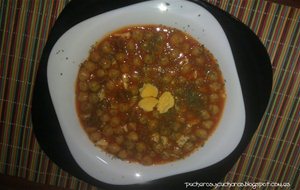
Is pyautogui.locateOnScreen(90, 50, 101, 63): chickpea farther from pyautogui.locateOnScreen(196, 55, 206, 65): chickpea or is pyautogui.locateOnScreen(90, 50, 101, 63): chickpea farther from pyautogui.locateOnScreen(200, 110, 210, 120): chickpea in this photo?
pyautogui.locateOnScreen(200, 110, 210, 120): chickpea

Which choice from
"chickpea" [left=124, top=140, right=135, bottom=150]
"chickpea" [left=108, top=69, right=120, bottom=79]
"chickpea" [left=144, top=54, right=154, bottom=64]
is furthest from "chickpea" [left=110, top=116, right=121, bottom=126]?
"chickpea" [left=144, top=54, right=154, bottom=64]

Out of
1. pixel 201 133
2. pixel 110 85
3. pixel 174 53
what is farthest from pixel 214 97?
pixel 110 85

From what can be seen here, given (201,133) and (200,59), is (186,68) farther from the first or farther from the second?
(201,133)

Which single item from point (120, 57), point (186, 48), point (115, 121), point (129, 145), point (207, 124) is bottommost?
point (129, 145)

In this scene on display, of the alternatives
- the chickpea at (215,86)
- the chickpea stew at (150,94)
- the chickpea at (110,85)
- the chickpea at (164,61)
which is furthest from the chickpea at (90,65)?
the chickpea at (215,86)

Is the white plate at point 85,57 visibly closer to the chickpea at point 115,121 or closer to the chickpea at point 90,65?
the chickpea at point 90,65

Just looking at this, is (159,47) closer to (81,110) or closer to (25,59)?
(81,110)
